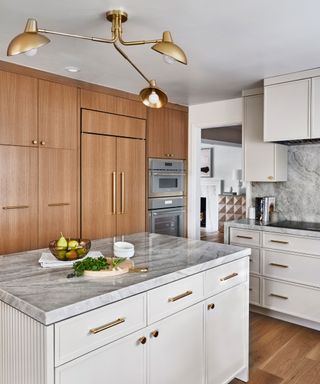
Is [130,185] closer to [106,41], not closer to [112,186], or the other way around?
[112,186]

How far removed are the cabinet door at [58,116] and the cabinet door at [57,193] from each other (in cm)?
10

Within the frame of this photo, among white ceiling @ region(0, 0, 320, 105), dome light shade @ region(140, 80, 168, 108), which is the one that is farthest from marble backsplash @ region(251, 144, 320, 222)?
dome light shade @ region(140, 80, 168, 108)

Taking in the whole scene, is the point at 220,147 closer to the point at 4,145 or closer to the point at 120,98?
the point at 120,98

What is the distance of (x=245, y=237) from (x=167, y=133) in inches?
67.3

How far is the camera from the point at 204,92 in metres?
3.93

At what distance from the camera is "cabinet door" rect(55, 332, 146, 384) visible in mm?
1311

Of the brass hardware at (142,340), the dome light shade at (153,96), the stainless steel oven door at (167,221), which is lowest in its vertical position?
the brass hardware at (142,340)

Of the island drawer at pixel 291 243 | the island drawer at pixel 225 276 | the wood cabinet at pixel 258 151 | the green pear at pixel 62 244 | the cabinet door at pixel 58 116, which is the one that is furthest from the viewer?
the wood cabinet at pixel 258 151

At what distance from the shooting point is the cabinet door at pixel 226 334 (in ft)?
6.55

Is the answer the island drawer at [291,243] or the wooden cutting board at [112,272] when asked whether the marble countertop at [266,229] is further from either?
the wooden cutting board at [112,272]

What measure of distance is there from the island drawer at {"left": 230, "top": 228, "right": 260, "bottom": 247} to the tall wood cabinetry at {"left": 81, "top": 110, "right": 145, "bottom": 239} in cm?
112

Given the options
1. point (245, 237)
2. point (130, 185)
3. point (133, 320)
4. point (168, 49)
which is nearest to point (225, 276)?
point (133, 320)

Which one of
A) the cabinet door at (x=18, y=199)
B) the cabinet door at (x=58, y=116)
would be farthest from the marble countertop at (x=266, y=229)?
the cabinet door at (x=18, y=199)

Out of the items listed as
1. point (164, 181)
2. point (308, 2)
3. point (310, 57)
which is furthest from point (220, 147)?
point (308, 2)
